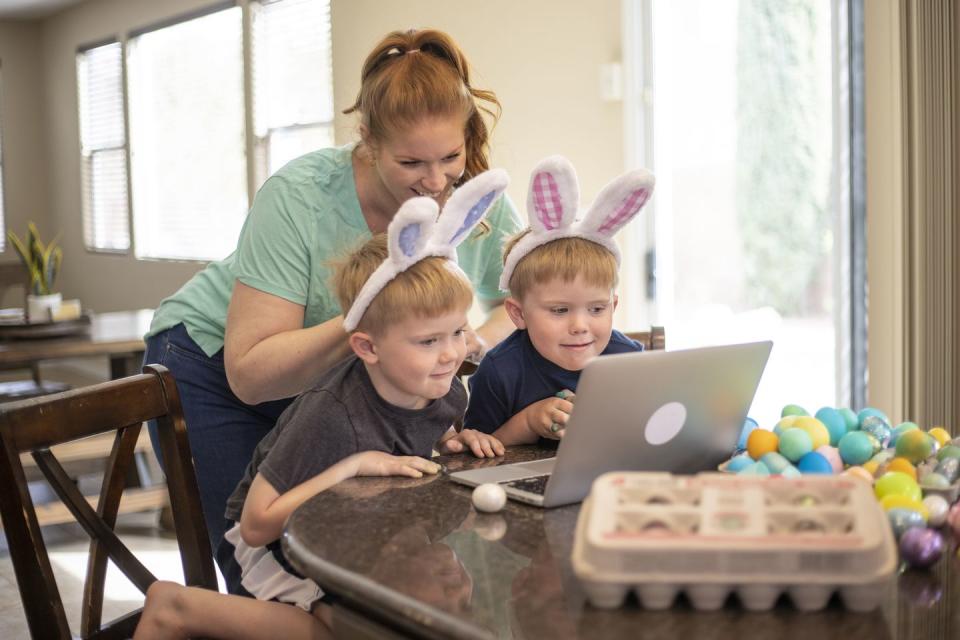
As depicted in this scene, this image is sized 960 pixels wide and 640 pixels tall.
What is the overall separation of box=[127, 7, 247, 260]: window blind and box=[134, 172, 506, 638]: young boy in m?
5.60

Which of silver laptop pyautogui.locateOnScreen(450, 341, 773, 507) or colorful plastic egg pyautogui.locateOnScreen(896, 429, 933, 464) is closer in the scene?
silver laptop pyautogui.locateOnScreen(450, 341, 773, 507)

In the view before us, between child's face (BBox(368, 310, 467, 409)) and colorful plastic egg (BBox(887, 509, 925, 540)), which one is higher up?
child's face (BBox(368, 310, 467, 409))

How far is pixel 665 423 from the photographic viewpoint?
127 cm

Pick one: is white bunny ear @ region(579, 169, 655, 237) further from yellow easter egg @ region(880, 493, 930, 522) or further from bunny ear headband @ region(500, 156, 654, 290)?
yellow easter egg @ region(880, 493, 930, 522)

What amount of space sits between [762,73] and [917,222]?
3.08 feet

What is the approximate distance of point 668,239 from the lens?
449cm

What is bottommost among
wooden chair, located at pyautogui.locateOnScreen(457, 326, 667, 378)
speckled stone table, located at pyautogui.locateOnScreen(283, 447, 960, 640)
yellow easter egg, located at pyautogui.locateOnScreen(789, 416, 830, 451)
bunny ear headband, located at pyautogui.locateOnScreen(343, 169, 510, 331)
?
speckled stone table, located at pyautogui.locateOnScreen(283, 447, 960, 640)

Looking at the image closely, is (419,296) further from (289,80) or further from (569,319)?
(289,80)

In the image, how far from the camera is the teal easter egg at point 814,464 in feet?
4.39

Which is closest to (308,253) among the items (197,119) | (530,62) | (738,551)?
(738,551)

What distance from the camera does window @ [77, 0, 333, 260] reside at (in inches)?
251

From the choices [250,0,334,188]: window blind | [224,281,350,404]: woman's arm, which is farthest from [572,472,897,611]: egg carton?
[250,0,334,188]: window blind

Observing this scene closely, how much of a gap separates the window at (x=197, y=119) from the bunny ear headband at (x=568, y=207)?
4.45 meters

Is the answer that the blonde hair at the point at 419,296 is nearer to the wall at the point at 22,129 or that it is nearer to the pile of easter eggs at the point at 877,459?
the pile of easter eggs at the point at 877,459
